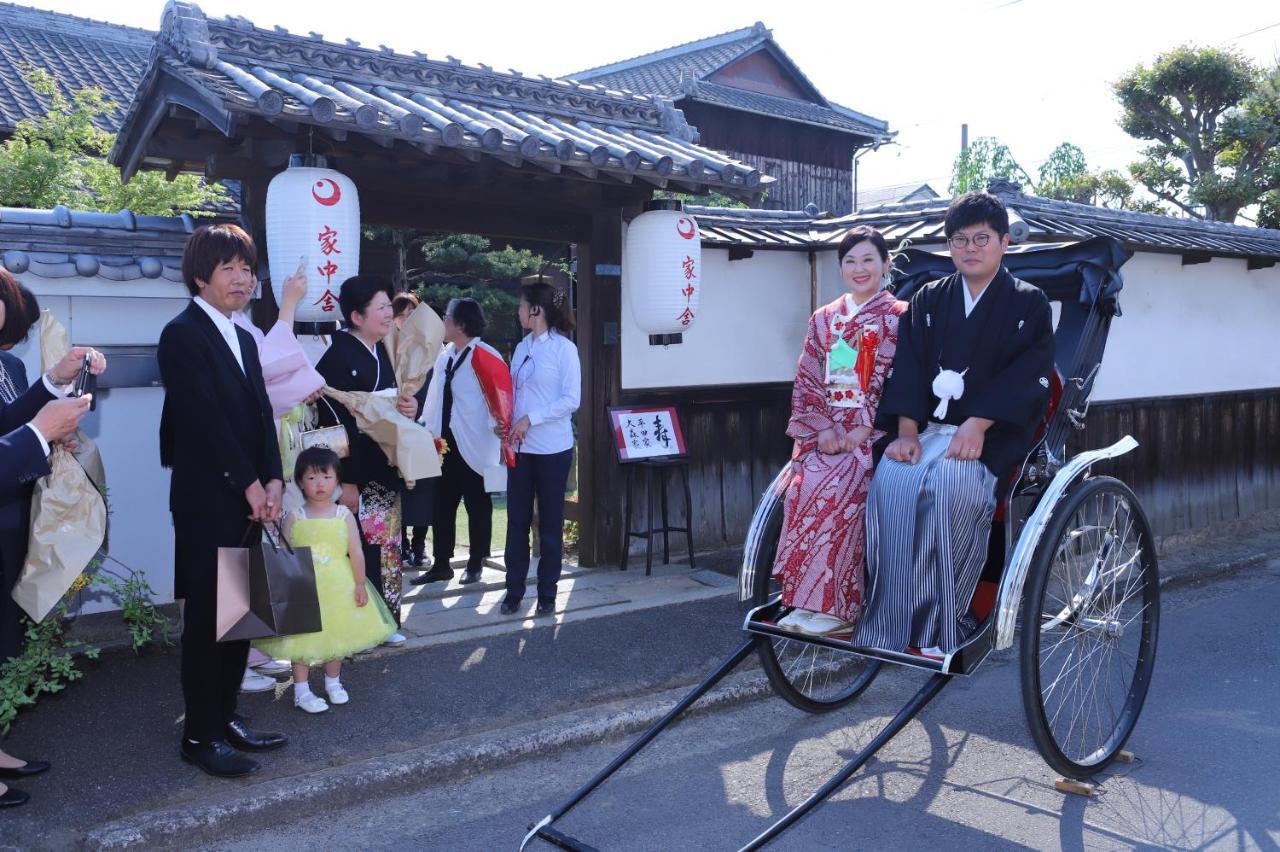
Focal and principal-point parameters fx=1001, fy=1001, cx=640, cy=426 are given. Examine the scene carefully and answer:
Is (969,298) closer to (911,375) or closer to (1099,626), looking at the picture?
(911,375)

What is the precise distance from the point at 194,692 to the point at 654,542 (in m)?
4.29

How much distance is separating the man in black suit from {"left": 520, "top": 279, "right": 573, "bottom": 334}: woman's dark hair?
234 centimetres

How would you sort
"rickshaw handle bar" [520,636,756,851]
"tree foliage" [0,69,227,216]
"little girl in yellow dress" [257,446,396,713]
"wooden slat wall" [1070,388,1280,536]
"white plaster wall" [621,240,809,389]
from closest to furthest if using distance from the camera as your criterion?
"rickshaw handle bar" [520,636,756,851] < "little girl in yellow dress" [257,446,396,713] < "white plaster wall" [621,240,809,389] < "wooden slat wall" [1070,388,1280,536] < "tree foliage" [0,69,227,216]

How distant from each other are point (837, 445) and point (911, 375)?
1.40 feet

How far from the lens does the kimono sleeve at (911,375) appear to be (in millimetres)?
3967

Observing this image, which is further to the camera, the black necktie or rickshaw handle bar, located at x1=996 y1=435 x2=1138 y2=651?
the black necktie

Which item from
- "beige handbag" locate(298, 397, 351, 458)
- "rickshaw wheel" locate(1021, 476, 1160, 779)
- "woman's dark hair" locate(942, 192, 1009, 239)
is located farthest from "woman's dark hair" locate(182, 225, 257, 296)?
"rickshaw wheel" locate(1021, 476, 1160, 779)

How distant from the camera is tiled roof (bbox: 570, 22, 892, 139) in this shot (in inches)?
830

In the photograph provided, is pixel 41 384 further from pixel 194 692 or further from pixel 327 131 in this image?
pixel 327 131

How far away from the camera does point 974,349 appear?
12.7 feet

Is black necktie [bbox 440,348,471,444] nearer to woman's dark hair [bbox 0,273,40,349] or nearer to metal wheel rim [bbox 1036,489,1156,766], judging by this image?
woman's dark hair [bbox 0,273,40,349]

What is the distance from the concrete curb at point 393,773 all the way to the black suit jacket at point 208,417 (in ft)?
3.51

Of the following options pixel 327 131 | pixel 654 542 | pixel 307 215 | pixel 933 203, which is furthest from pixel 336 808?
pixel 933 203

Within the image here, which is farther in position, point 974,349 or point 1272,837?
point 974,349
